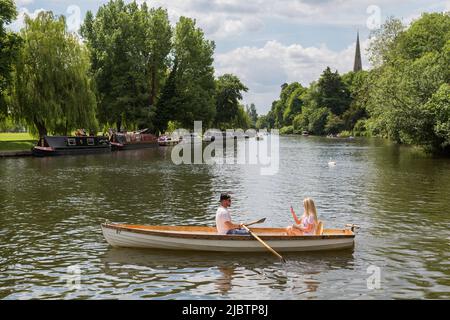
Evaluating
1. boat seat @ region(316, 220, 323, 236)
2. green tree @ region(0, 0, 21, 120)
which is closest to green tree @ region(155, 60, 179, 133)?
green tree @ region(0, 0, 21, 120)

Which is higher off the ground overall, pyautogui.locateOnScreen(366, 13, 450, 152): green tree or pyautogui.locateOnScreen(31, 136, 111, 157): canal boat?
pyautogui.locateOnScreen(366, 13, 450, 152): green tree

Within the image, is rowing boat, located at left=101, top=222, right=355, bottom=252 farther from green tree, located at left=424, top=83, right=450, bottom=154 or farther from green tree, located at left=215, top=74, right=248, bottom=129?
green tree, located at left=215, top=74, right=248, bottom=129

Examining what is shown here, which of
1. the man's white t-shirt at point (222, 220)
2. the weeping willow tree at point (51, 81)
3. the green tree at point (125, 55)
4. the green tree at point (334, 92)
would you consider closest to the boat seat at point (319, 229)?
the man's white t-shirt at point (222, 220)

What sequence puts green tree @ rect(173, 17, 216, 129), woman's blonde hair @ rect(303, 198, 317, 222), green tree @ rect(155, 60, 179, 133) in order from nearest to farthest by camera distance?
woman's blonde hair @ rect(303, 198, 317, 222), green tree @ rect(155, 60, 179, 133), green tree @ rect(173, 17, 216, 129)

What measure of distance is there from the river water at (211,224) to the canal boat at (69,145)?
49.5 ft

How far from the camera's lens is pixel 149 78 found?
3482 inches

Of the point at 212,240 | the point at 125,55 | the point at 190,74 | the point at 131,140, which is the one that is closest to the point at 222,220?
the point at 212,240

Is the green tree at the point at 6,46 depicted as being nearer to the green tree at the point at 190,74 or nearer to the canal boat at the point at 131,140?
the canal boat at the point at 131,140

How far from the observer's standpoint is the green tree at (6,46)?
51.5m

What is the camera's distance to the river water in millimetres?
13328

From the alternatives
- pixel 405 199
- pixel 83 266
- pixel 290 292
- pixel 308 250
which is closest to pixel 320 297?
pixel 290 292

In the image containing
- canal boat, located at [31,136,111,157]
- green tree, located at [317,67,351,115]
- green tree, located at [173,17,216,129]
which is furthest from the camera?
green tree, located at [317,67,351,115]

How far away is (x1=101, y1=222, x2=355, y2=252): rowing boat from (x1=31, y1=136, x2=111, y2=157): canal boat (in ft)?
136

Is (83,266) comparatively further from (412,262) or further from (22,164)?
(22,164)
